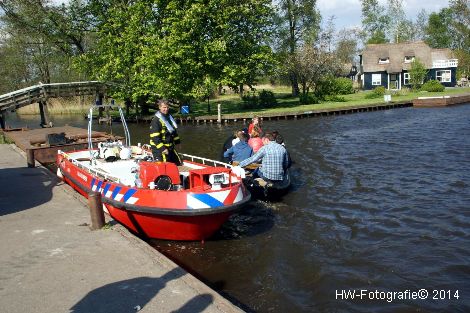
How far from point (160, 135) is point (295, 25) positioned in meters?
48.6

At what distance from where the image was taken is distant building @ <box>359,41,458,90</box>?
60000mm

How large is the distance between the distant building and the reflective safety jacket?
55.8m

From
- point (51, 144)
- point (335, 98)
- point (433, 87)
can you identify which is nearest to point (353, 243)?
point (51, 144)

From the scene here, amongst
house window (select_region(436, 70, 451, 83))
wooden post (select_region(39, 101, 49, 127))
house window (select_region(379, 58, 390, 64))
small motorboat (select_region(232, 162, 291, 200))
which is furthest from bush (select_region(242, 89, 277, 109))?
small motorboat (select_region(232, 162, 291, 200))

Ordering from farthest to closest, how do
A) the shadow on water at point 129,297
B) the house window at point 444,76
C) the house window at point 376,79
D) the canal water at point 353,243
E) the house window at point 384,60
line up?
the house window at point 384,60 < the house window at point 376,79 < the house window at point 444,76 < the canal water at point 353,243 < the shadow on water at point 129,297

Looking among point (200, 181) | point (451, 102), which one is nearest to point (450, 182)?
point (200, 181)

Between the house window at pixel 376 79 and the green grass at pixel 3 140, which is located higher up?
the house window at pixel 376 79

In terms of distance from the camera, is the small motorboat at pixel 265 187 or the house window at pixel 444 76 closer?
the small motorboat at pixel 265 187

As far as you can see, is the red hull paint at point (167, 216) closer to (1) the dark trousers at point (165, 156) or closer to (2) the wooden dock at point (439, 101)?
(1) the dark trousers at point (165, 156)

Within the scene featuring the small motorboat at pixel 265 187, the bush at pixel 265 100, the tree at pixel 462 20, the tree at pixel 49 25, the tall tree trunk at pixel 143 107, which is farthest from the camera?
the tree at pixel 462 20

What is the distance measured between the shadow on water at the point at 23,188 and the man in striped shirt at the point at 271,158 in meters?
5.91

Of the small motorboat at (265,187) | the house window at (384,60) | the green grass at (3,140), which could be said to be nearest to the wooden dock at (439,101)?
the house window at (384,60)

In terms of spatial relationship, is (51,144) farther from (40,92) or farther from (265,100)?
(265,100)

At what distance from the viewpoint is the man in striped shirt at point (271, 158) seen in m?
12.4
